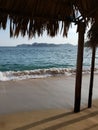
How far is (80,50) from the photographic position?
3002 millimetres

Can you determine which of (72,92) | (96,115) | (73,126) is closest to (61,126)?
(73,126)

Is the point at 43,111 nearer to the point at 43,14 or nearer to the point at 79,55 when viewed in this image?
the point at 79,55

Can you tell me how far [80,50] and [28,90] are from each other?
2.00 metres

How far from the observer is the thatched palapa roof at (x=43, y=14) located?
2.51 metres

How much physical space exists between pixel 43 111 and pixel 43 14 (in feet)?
4.53

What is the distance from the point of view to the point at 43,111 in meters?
3.13

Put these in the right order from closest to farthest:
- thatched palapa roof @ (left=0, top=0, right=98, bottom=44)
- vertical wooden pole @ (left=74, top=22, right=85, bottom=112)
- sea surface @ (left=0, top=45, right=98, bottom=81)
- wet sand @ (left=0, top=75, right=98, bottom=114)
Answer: thatched palapa roof @ (left=0, top=0, right=98, bottom=44)
vertical wooden pole @ (left=74, top=22, right=85, bottom=112)
wet sand @ (left=0, top=75, right=98, bottom=114)
sea surface @ (left=0, top=45, right=98, bottom=81)

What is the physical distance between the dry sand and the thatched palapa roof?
1.11 meters

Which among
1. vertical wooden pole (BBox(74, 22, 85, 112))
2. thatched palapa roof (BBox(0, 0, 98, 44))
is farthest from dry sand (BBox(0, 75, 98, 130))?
thatched palapa roof (BBox(0, 0, 98, 44))

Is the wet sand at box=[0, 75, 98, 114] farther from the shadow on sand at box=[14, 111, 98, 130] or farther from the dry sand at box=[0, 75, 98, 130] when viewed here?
the shadow on sand at box=[14, 111, 98, 130]

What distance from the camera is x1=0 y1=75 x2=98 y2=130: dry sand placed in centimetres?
260

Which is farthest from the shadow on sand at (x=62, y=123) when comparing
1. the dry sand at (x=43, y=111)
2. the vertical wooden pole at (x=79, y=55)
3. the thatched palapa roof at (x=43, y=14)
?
the thatched palapa roof at (x=43, y=14)

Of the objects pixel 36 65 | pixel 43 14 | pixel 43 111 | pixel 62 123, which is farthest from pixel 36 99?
pixel 36 65

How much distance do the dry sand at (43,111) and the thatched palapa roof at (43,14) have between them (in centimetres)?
111
